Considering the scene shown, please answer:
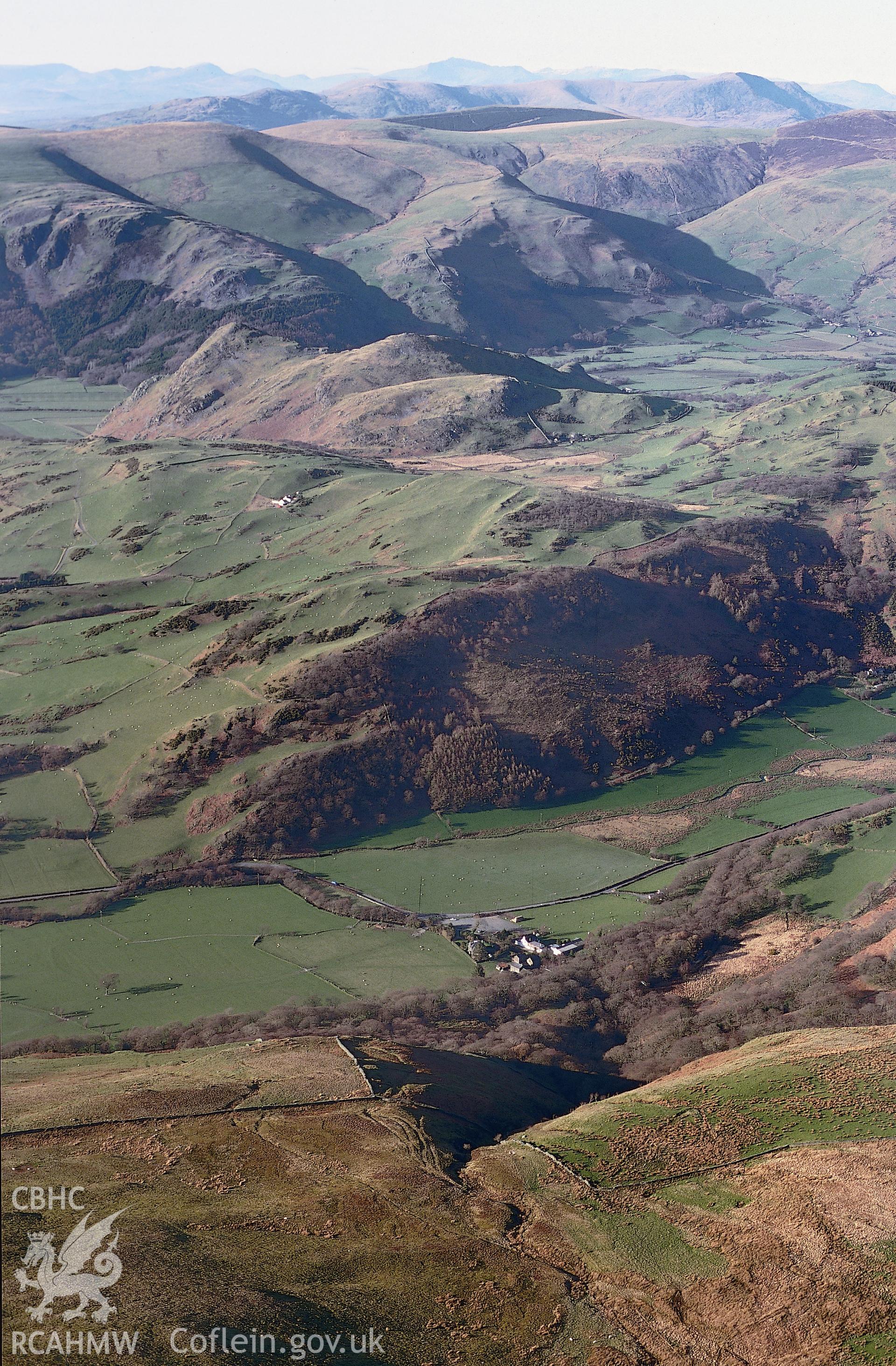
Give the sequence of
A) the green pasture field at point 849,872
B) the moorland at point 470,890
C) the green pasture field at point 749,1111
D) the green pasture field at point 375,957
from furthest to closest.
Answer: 1. the green pasture field at point 849,872
2. the green pasture field at point 375,957
3. the green pasture field at point 749,1111
4. the moorland at point 470,890

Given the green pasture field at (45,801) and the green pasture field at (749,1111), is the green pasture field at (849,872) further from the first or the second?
the green pasture field at (45,801)

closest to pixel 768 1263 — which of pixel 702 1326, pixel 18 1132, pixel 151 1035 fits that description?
pixel 702 1326

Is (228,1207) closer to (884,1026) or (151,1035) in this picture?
(151,1035)

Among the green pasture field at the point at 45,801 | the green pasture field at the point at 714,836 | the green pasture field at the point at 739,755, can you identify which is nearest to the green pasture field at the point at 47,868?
the green pasture field at the point at 45,801

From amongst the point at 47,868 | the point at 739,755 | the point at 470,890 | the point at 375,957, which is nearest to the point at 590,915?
the point at 470,890

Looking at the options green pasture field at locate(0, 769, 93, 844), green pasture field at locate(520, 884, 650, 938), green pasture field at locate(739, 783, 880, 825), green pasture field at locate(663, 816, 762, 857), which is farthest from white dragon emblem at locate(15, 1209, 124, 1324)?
green pasture field at locate(739, 783, 880, 825)
